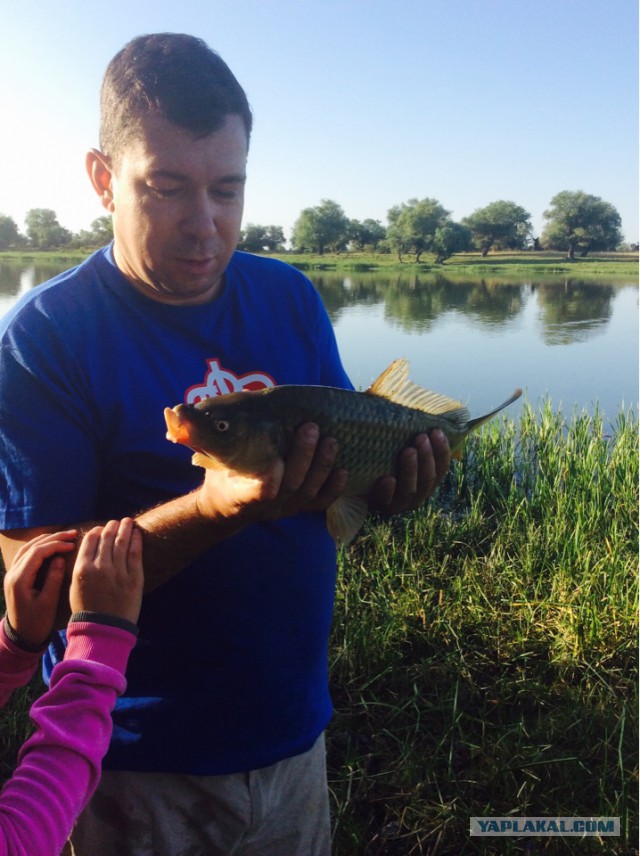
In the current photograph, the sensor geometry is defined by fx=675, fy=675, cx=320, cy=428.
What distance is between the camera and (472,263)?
153 feet

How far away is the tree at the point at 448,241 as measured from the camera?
47.6 m

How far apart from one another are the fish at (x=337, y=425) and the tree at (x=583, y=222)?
51295 mm

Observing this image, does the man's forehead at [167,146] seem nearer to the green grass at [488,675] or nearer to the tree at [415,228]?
the green grass at [488,675]

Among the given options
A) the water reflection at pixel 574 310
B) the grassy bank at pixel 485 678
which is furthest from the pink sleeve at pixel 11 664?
the water reflection at pixel 574 310

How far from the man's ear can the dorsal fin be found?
0.76 m

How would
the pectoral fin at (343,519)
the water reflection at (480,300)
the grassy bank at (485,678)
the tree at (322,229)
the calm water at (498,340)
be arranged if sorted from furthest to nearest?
the tree at (322,229) < the water reflection at (480,300) < the calm water at (498,340) < the grassy bank at (485,678) < the pectoral fin at (343,519)

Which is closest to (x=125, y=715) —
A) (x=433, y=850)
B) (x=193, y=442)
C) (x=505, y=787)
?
(x=193, y=442)

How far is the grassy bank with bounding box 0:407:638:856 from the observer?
2156 mm

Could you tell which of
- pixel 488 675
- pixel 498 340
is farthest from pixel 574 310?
pixel 488 675

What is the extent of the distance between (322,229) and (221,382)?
152 ft

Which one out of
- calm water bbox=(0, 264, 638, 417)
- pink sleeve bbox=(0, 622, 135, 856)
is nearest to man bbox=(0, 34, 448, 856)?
pink sleeve bbox=(0, 622, 135, 856)

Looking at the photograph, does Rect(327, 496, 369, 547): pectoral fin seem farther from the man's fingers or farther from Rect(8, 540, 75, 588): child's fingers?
Rect(8, 540, 75, 588): child's fingers

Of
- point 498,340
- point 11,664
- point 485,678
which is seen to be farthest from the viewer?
point 498,340

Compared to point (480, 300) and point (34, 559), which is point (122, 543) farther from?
point (480, 300)
